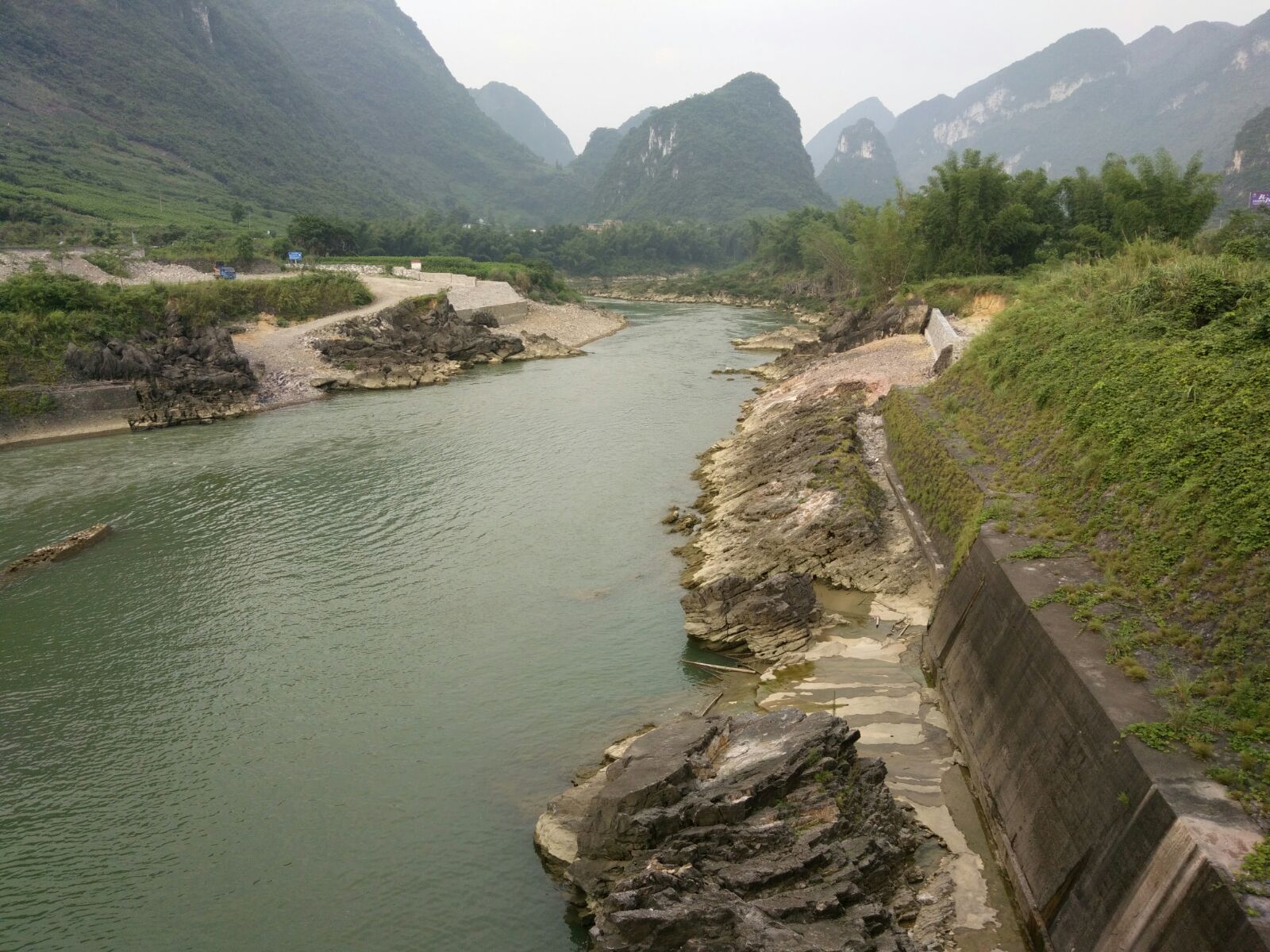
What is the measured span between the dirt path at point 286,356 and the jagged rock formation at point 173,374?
1608 mm

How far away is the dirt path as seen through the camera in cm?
4384

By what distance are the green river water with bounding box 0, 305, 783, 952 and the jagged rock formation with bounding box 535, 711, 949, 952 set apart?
4.74 feet

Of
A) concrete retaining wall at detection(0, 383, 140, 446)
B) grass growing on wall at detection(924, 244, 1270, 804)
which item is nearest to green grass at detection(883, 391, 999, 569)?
grass growing on wall at detection(924, 244, 1270, 804)

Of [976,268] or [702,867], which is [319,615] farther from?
[976,268]

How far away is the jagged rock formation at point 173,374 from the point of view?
38.9 metres

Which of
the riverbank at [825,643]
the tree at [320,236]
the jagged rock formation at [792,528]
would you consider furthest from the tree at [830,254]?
the riverbank at [825,643]

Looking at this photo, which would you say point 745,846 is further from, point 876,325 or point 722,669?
point 876,325

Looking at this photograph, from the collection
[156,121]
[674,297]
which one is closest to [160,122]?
[156,121]

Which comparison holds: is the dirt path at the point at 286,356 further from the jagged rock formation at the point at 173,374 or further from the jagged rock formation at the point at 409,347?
the jagged rock formation at the point at 173,374

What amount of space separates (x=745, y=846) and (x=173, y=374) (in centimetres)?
4007

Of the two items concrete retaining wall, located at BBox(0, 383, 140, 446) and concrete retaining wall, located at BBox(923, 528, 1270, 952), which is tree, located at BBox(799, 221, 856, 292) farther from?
concrete retaining wall, located at BBox(923, 528, 1270, 952)

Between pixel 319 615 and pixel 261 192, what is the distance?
115138 mm

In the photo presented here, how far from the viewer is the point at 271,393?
43344 millimetres

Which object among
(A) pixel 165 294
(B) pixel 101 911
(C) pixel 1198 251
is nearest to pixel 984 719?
(B) pixel 101 911
